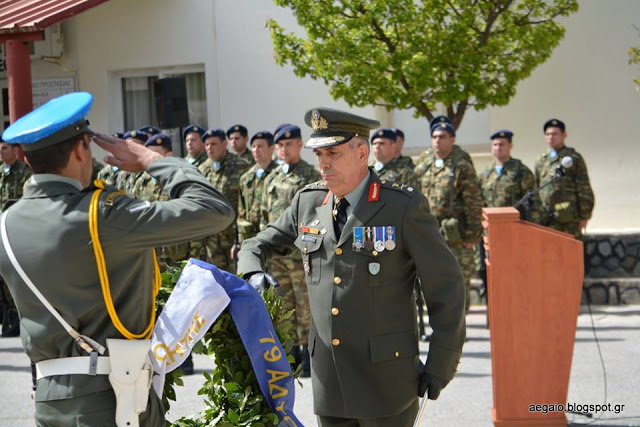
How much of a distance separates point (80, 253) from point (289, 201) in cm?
597

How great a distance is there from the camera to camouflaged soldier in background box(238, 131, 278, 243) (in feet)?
32.4

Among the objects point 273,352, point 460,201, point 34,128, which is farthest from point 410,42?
point 34,128

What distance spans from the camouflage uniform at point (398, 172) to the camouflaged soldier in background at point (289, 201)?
0.95 meters

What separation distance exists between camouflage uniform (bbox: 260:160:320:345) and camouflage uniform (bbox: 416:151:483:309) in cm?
152

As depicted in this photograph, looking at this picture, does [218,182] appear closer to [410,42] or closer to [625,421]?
[410,42]

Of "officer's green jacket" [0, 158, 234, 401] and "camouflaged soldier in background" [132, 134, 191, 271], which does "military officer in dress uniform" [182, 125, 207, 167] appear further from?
"officer's green jacket" [0, 158, 234, 401]

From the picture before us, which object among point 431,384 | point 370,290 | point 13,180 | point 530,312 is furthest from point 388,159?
point 431,384

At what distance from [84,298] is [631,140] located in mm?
11105

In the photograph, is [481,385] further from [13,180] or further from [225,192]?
[13,180]

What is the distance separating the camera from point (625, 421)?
6262mm

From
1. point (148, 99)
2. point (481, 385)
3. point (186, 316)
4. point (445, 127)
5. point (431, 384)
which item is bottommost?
point (481, 385)

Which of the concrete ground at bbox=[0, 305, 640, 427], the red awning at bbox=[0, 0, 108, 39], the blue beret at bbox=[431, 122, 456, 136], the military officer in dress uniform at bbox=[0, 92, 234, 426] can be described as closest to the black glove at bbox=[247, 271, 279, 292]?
the military officer in dress uniform at bbox=[0, 92, 234, 426]

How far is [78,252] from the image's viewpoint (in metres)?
3.04

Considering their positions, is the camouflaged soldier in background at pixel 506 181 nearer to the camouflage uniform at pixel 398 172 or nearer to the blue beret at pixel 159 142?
the camouflage uniform at pixel 398 172
